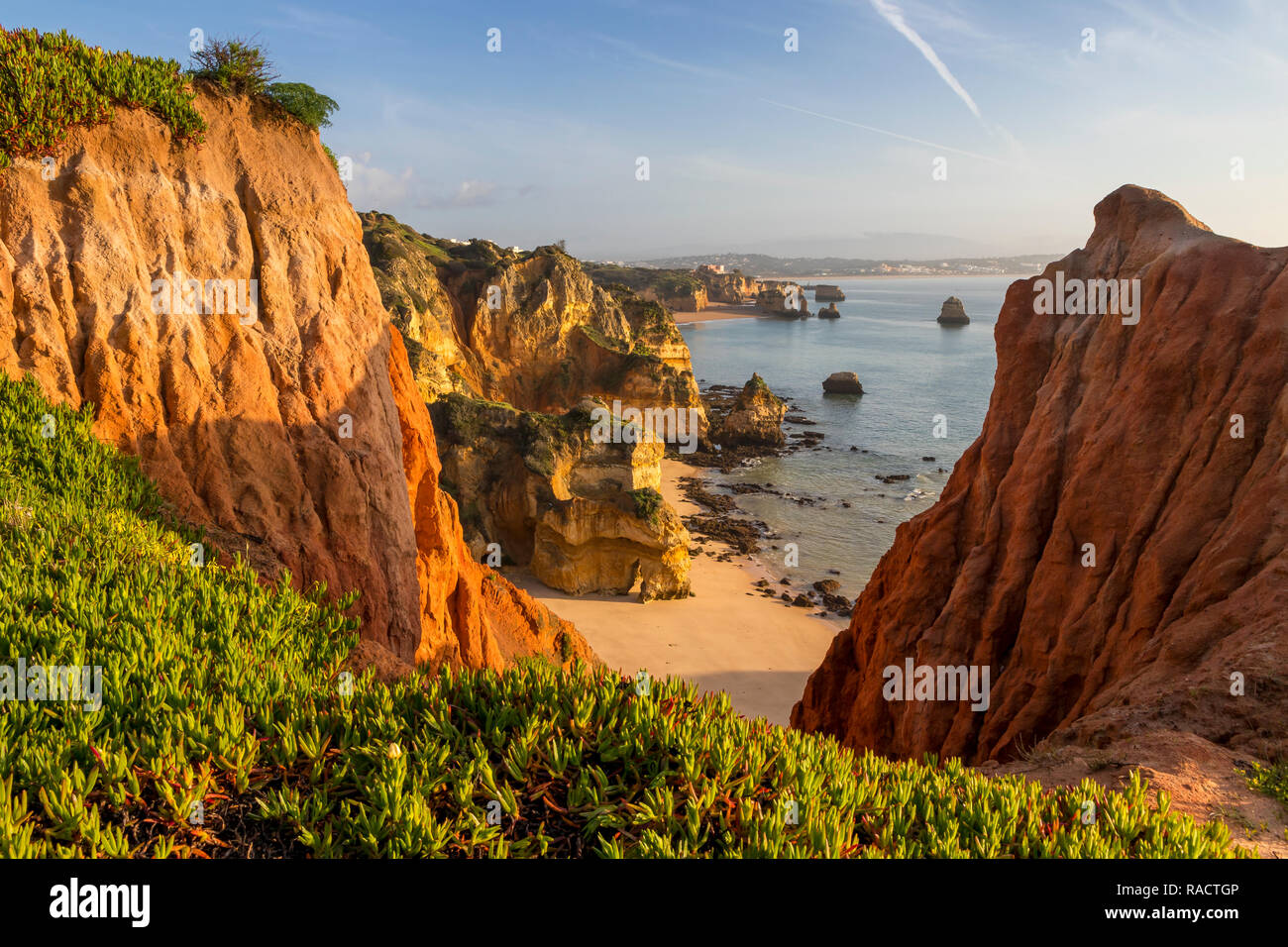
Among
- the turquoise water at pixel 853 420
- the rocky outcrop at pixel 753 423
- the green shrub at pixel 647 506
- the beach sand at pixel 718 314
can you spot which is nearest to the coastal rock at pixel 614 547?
the green shrub at pixel 647 506

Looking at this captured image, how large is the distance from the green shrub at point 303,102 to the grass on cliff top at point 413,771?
30.5 ft

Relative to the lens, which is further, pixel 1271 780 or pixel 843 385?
pixel 843 385

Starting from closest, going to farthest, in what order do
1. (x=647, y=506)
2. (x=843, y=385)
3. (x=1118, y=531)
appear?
(x=1118, y=531) < (x=647, y=506) < (x=843, y=385)

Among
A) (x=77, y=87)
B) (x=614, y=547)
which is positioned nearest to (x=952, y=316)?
(x=614, y=547)

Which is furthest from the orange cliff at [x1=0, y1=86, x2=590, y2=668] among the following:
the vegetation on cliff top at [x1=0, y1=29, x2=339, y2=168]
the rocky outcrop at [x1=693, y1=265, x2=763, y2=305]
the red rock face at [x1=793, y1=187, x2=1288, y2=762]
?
the rocky outcrop at [x1=693, y1=265, x2=763, y2=305]

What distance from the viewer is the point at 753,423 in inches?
2355

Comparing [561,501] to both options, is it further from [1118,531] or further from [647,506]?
[1118,531]

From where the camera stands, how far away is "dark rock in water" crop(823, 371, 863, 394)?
8381 cm

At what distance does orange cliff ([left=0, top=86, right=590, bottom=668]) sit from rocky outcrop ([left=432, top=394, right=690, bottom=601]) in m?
16.5

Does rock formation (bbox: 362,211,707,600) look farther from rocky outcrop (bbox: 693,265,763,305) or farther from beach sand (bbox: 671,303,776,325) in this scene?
rocky outcrop (bbox: 693,265,763,305)

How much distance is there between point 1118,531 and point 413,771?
1157cm

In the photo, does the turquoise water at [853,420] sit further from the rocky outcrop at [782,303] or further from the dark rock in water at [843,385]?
the rocky outcrop at [782,303]

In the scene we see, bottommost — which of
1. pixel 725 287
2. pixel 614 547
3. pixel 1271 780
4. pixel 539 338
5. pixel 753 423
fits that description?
pixel 614 547
